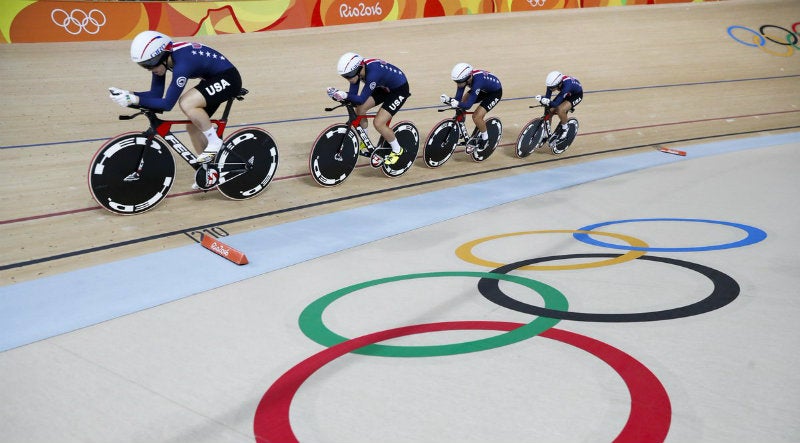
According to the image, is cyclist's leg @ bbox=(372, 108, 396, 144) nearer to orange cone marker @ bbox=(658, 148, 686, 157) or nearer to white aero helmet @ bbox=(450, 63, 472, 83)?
white aero helmet @ bbox=(450, 63, 472, 83)

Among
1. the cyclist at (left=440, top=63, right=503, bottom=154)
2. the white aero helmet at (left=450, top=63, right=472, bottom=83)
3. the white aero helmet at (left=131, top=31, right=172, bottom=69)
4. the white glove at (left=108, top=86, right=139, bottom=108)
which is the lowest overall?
the cyclist at (left=440, top=63, right=503, bottom=154)

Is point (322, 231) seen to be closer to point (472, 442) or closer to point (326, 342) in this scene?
point (326, 342)

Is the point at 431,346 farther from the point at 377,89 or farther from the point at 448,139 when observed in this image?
the point at 448,139

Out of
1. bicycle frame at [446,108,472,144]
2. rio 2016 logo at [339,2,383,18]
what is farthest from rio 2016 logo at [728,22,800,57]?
bicycle frame at [446,108,472,144]

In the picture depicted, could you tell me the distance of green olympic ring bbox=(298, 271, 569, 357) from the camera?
9.45 feet

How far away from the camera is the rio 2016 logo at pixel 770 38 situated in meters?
14.3

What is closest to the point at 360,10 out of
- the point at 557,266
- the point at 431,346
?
the point at 557,266

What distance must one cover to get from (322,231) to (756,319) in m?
2.91

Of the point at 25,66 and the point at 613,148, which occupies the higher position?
the point at 25,66

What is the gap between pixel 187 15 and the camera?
11.2 m

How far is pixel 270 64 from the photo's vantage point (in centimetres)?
1021

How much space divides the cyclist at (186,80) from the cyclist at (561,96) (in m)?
4.05

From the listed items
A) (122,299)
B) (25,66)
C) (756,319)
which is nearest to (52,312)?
(122,299)

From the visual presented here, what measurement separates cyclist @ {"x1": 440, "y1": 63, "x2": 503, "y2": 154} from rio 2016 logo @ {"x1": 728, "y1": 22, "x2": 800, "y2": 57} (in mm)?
9727
